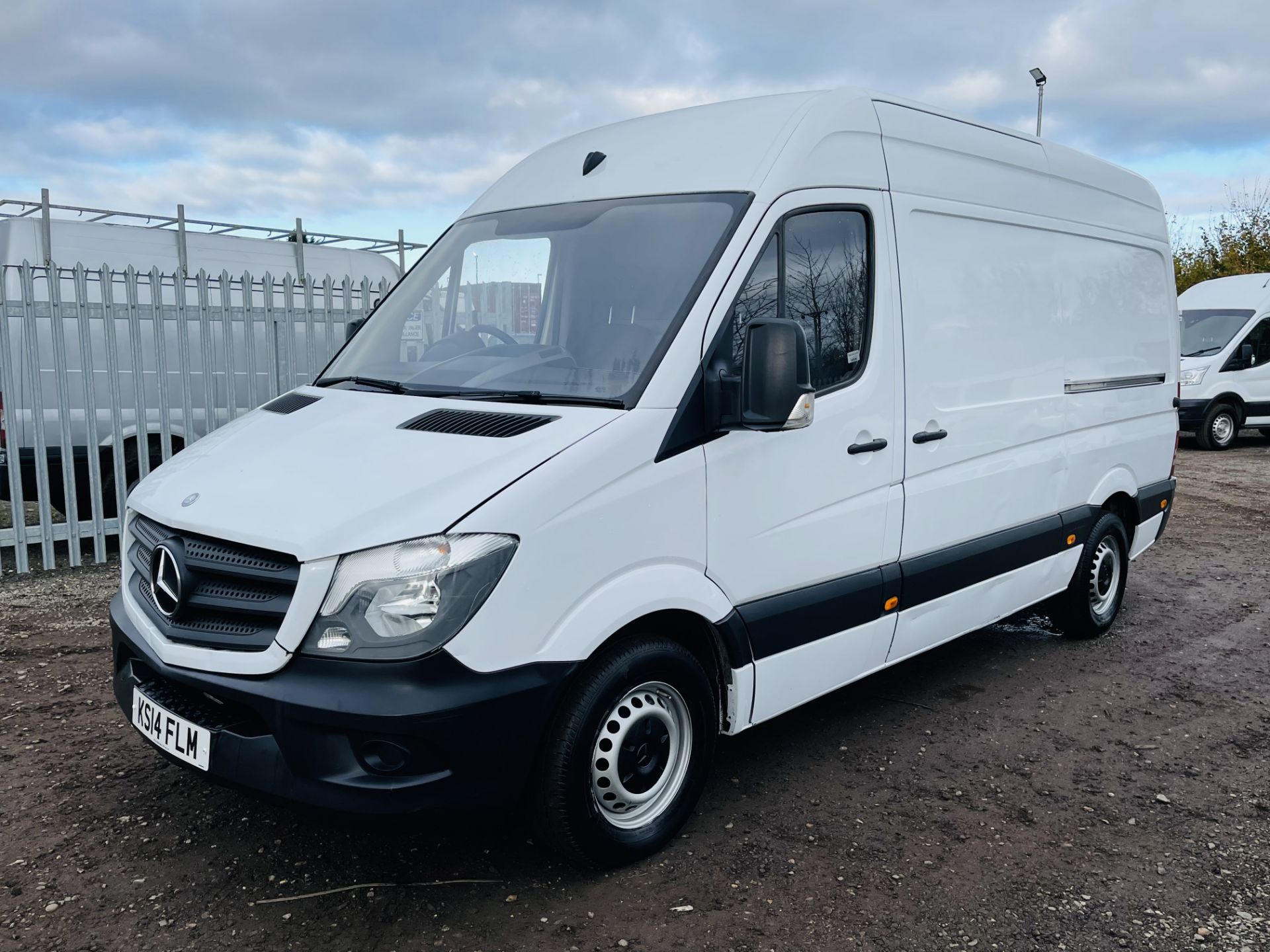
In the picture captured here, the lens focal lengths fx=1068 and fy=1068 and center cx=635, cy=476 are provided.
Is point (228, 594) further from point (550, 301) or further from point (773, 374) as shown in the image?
point (773, 374)

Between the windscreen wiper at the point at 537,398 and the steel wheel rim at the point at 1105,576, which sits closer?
the windscreen wiper at the point at 537,398

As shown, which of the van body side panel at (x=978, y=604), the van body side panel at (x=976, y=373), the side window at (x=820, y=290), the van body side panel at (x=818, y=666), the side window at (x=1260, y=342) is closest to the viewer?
the side window at (x=820, y=290)

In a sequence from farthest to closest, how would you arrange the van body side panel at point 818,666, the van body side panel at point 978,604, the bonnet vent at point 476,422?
1. the van body side panel at point 978,604
2. the van body side panel at point 818,666
3. the bonnet vent at point 476,422

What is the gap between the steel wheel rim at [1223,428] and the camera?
16219 millimetres

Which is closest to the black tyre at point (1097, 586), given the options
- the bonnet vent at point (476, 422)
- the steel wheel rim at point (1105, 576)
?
the steel wheel rim at point (1105, 576)

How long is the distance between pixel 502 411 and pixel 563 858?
4.65 feet

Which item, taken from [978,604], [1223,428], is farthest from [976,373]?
[1223,428]

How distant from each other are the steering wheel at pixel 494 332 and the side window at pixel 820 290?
881mm

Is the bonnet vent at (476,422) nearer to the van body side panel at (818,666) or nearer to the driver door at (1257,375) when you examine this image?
the van body side panel at (818,666)

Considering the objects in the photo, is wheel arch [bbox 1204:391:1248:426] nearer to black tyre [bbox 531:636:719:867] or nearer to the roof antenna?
the roof antenna

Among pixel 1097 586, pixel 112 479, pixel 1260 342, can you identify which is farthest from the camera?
pixel 1260 342

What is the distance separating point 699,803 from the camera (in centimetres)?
388

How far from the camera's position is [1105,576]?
602 centimetres

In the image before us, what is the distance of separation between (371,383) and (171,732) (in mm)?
1441
